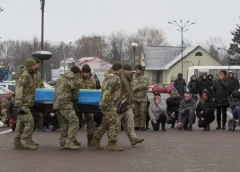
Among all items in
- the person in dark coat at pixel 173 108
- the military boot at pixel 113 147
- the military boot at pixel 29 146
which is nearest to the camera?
the military boot at pixel 113 147

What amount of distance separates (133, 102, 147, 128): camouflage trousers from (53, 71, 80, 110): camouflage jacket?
5327 millimetres

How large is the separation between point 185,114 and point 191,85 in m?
6.18

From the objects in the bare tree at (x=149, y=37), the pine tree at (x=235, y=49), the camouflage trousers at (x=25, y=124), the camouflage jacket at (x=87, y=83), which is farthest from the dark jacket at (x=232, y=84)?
the bare tree at (x=149, y=37)

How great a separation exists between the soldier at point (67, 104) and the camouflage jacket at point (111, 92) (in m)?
0.69

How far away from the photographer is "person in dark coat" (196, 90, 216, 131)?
55.4ft

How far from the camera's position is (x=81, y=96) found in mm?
12352

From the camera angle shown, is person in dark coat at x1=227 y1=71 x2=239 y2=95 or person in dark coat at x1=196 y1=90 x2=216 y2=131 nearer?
person in dark coat at x1=196 y1=90 x2=216 y2=131

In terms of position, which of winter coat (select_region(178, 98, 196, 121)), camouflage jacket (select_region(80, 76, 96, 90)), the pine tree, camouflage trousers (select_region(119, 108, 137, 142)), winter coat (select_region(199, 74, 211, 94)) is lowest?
camouflage trousers (select_region(119, 108, 137, 142))

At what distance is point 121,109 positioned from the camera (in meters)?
11.9

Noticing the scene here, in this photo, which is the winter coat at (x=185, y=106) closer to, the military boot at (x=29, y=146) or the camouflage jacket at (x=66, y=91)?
the camouflage jacket at (x=66, y=91)

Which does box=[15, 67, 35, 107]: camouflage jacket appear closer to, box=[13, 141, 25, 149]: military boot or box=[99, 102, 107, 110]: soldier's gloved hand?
box=[13, 141, 25, 149]: military boot

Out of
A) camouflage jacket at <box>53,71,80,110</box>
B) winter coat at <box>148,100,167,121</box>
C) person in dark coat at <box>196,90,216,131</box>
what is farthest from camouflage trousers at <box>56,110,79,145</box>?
person in dark coat at <box>196,90,216,131</box>

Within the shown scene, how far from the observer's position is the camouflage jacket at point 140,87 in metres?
16.8

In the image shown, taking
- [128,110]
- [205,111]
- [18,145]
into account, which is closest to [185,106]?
[205,111]
